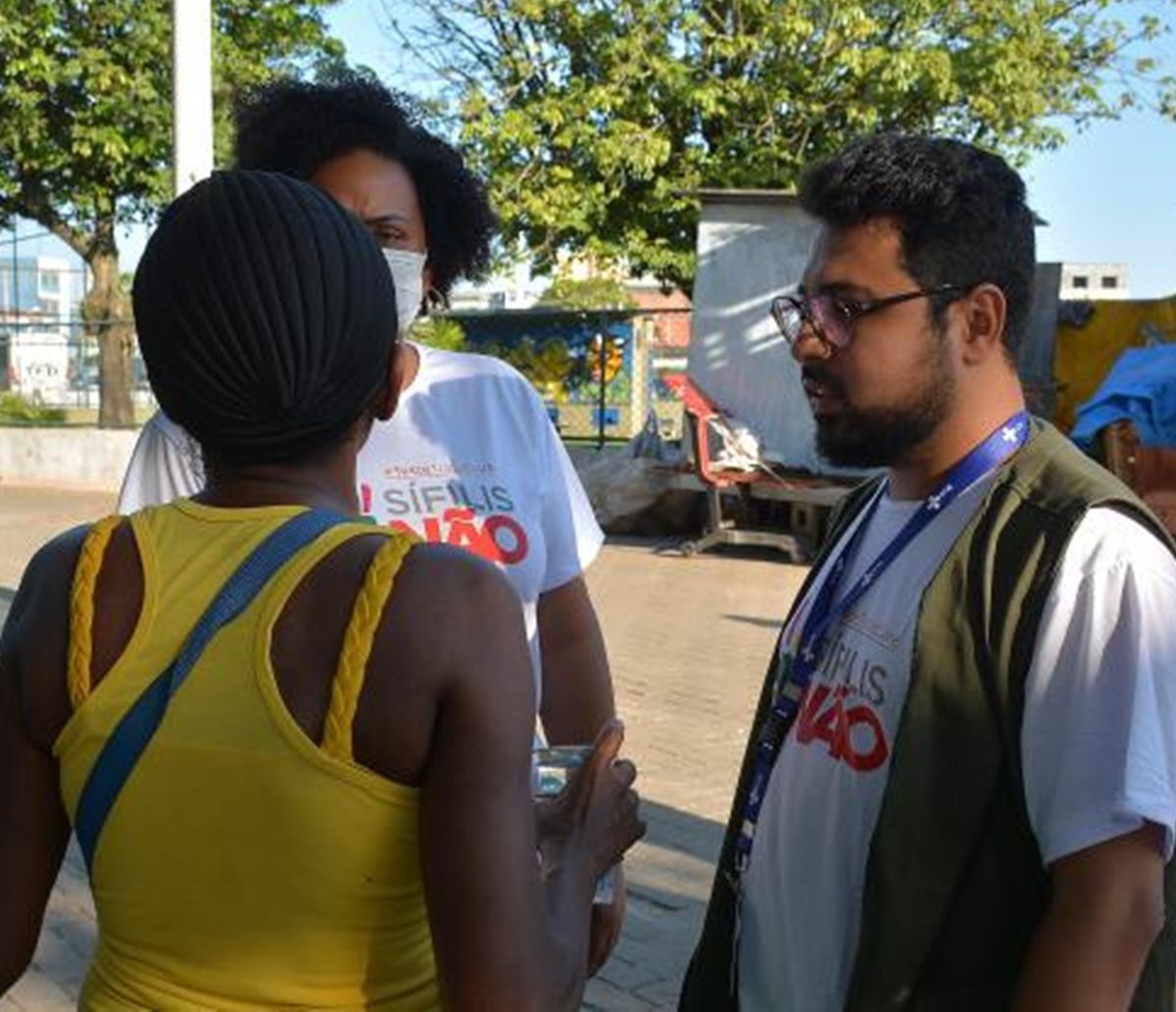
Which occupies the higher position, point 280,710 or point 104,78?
point 104,78

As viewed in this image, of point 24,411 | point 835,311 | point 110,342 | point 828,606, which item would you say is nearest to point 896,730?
point 828,606

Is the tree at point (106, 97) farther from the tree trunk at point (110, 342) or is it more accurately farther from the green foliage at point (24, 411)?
the green foliage at point (24, 411)

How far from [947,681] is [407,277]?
1.18 metres

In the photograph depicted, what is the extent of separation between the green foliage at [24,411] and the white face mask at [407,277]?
66.8ft

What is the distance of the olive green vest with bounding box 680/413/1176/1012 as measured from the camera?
5.05ft

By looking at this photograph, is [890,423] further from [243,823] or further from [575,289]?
[575,289]

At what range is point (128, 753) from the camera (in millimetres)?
1248

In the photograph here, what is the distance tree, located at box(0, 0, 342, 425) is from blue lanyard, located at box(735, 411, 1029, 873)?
50.7ft

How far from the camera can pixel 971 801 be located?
1549 millimetres

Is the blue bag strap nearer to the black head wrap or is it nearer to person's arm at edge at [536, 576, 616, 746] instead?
the black head wrap

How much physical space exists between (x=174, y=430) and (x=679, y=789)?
12.1 ft

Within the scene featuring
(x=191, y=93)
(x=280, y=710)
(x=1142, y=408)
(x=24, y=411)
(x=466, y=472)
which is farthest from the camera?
(x=24, y=411)

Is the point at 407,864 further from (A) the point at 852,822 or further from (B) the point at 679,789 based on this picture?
(B) the point at 679,789

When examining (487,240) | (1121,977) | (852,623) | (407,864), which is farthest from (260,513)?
(487,240)
